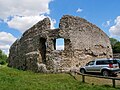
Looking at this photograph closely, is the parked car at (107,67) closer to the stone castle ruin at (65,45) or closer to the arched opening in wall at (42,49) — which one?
the stone castle ruin at (65,45)

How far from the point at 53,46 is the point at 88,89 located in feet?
44.1

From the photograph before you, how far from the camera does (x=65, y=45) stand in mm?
28234

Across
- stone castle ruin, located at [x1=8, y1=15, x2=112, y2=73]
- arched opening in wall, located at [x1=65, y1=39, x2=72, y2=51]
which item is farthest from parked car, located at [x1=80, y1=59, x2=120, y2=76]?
arched opening in wall, located at [x1=65, y1=39, x2=72, y2=51]

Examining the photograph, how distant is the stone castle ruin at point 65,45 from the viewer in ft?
91.8

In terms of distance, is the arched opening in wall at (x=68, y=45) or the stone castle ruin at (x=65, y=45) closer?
the stone castle ruin at (x=65, y=45)

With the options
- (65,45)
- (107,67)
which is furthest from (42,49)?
(107,67)

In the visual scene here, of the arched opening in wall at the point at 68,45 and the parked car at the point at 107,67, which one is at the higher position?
the arched opening in wall at the point at 68,45

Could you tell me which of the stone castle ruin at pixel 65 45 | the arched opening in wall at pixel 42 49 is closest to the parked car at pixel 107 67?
the stone castle ruin at pixel 65 45

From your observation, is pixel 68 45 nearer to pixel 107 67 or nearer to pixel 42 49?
pixel 42 49

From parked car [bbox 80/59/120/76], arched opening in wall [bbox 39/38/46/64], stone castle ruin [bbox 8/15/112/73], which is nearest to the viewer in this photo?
parked car [bbox 80/59/120/76]

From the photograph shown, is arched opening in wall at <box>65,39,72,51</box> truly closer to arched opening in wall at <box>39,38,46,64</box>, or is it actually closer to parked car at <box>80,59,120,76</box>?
arched opening in wall at <box>39,38,46,64</box>

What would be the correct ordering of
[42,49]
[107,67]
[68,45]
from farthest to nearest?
[42,49]
[68,45]
[107,67]

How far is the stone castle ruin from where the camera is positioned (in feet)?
91.8

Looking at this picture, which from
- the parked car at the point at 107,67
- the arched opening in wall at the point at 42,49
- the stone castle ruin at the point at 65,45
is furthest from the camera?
the arched opening in wall at the point at 42,49
